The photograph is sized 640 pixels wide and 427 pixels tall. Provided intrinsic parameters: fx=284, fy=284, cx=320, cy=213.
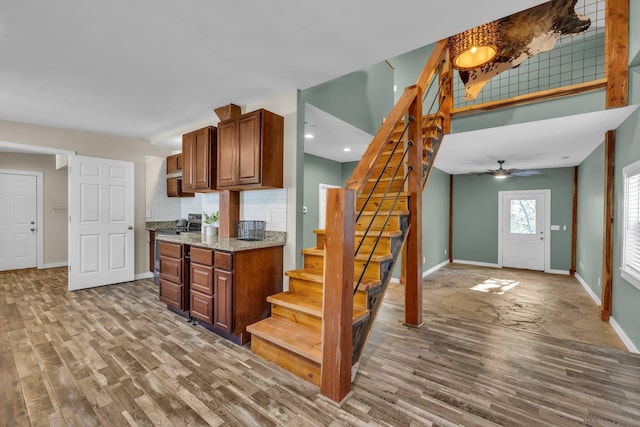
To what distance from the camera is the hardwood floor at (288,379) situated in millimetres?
1752

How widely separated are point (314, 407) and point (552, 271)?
697 cm

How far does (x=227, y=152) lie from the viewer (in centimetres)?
334

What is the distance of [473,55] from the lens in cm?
427

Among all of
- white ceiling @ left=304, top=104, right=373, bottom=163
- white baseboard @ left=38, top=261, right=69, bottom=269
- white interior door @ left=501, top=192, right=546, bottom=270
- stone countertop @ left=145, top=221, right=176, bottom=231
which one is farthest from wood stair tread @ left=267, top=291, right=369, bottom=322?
white baseboard @ left=38, top=261, right=69, bottom=269

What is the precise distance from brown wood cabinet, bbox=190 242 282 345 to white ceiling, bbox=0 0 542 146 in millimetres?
1738

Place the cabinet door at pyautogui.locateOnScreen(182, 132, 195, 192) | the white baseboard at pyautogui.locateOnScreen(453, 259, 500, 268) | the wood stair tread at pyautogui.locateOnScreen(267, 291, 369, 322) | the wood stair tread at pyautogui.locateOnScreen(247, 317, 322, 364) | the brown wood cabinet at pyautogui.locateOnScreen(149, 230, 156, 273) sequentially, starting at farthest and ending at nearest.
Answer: the white baseboard at pyautogui.locateOnScreen(453, 259, 500, 268) → the brown wood cabinet at pyautogui.locateOnScreen(149, 230, 156, 273) → the cabinet door at pyautogui.locateOnScreen(182, 132, 195, 192) → the wood stair tread at pyautogui.locateOnScreen(267, 291, 369, 322) → the wood stair tread at pyautogui.locateOnScreen(247, 317, 322, 364)

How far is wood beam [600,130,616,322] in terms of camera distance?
10.8 ft

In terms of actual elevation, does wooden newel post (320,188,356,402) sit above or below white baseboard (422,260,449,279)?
above

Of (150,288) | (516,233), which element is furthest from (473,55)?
(150,288)

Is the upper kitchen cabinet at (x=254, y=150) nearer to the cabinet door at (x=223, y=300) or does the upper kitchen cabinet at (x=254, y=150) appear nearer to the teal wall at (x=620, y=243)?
the cabinet door at (x=223, y=300)

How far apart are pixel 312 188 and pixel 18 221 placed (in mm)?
6270

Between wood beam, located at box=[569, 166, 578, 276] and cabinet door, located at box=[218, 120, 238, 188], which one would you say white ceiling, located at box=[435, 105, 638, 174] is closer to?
wood beam, located at box=[569, 166, 578, 276]

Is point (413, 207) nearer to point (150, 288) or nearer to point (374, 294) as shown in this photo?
point (374, 294)

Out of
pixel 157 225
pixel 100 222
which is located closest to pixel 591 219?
pixel 157 225
